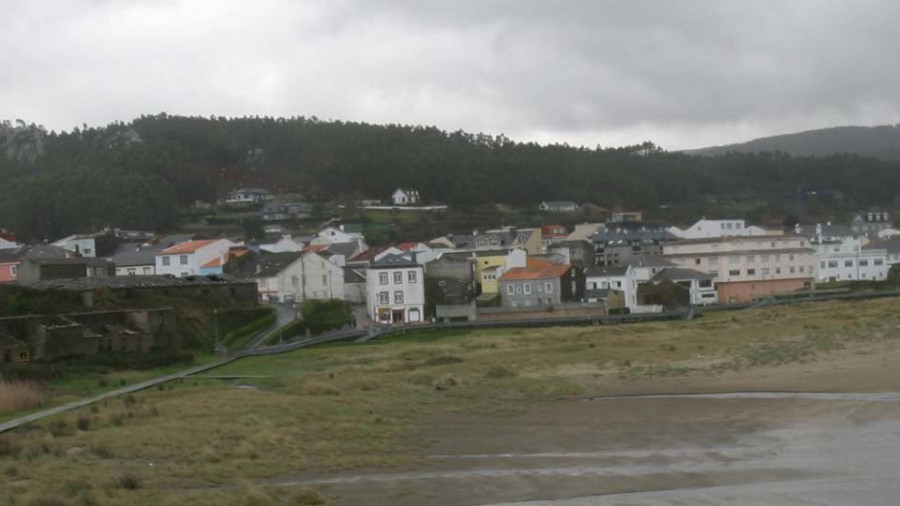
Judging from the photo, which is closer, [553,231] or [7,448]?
[7,448]

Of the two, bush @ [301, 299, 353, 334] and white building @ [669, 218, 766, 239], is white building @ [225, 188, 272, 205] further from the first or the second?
bush @ [301, 299, 353, 334]

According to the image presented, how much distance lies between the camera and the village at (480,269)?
66875mm

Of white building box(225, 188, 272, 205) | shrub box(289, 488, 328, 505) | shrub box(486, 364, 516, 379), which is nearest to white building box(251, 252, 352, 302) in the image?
shrub box(486, 364, 516, 379)

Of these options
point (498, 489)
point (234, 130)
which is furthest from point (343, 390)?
point (234, 130)

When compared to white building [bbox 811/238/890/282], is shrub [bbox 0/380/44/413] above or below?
below

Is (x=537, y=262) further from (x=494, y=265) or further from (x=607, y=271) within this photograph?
(x=607, y=271)

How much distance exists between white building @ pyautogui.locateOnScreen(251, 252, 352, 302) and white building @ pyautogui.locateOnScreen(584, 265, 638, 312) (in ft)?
57.7

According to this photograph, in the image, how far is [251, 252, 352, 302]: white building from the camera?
250 ft

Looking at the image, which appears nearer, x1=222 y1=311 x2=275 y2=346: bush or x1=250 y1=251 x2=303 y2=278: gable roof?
x1=222 y1=311 x2=275 y2=346: bush

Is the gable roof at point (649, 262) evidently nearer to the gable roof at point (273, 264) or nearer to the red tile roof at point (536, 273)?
the red tile roof at point (536, 273)

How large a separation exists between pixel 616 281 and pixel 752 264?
1270cm

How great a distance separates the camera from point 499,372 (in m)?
36.9

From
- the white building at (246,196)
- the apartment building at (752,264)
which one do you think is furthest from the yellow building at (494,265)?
the white building at (246,196)

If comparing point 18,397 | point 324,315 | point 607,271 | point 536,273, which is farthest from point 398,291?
point 18,397
